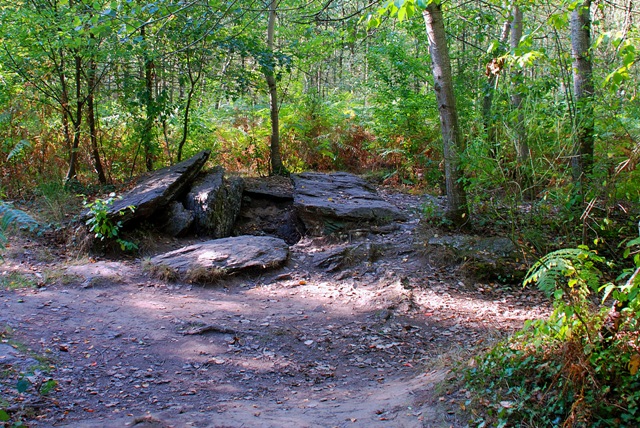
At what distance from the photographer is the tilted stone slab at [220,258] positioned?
24.7 feet

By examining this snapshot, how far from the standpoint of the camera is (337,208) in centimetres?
942

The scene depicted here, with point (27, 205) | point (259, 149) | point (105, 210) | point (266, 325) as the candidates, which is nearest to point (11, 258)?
point (105, 210)

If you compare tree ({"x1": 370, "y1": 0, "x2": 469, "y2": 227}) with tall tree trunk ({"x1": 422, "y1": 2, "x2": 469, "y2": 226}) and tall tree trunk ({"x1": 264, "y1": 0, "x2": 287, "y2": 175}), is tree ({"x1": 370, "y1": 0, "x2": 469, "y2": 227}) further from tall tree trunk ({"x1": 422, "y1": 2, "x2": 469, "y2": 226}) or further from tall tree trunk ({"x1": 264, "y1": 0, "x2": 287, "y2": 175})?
tall tree trunk ({"x1": 264, "y1": 0, "x2": 287, "y2": 175})

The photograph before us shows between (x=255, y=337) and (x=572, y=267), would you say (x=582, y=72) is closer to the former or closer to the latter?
(x=572, y=267)

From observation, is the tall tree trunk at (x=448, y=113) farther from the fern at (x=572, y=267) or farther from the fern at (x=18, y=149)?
the fern at (x=18, y=149)

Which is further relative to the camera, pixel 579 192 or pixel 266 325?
pixel 579 192

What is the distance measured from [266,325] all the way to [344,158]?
8305mm

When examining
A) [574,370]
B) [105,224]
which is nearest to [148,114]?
[105,224]

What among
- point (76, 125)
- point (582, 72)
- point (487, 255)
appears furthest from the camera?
point (76, 125)

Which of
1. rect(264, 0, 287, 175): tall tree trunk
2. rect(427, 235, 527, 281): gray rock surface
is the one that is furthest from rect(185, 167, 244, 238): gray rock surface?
rect(427, 235, 527, 281): gray rock surface

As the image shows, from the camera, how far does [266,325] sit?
625 cm

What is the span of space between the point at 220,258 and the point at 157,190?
213 centimetres

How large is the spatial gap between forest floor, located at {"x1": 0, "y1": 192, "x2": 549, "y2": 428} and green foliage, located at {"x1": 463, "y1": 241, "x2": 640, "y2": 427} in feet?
1.11

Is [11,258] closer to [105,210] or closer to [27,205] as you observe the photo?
[105,210]
